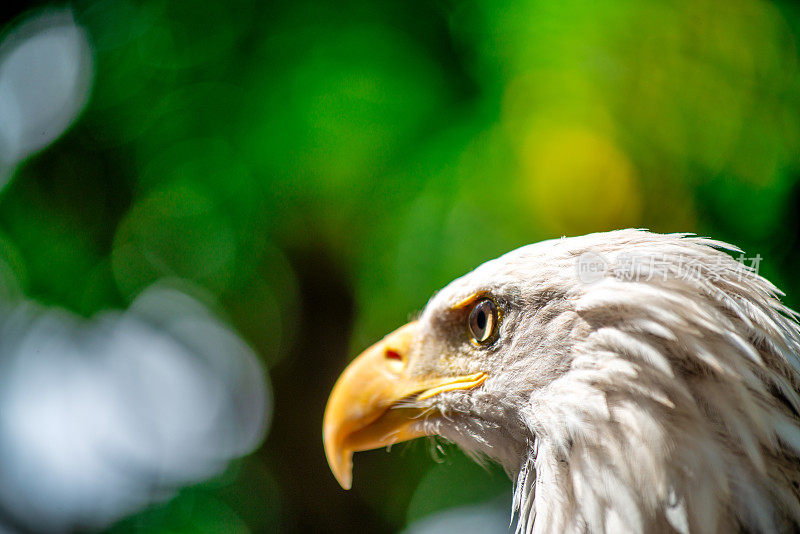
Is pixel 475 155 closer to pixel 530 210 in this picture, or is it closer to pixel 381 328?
pixel 530 210

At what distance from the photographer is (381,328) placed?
2242 millimetres

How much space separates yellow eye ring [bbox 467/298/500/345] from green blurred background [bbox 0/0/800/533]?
587 mm

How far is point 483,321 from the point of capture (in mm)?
1180

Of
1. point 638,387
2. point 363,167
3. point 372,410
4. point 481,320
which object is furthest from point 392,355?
point 363,167

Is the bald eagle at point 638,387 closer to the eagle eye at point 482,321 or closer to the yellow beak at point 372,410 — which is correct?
the eagle eye at point 482,321

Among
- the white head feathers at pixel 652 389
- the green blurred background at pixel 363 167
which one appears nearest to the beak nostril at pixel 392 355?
the white head feathers at pixel 652 389

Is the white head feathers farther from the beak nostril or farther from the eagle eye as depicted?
the beak nostril

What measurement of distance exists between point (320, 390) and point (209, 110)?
4.15 feet

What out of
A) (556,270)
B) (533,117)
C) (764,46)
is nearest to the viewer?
(556,270)

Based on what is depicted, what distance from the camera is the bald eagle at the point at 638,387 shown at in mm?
886

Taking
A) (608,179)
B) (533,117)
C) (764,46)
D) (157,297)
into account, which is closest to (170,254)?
(157,297)

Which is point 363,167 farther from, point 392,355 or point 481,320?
point 481,320

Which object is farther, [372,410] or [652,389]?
[372,410]

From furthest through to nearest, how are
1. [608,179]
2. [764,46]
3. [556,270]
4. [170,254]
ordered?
[170,254], [608,179], [764,46], [556,270]
